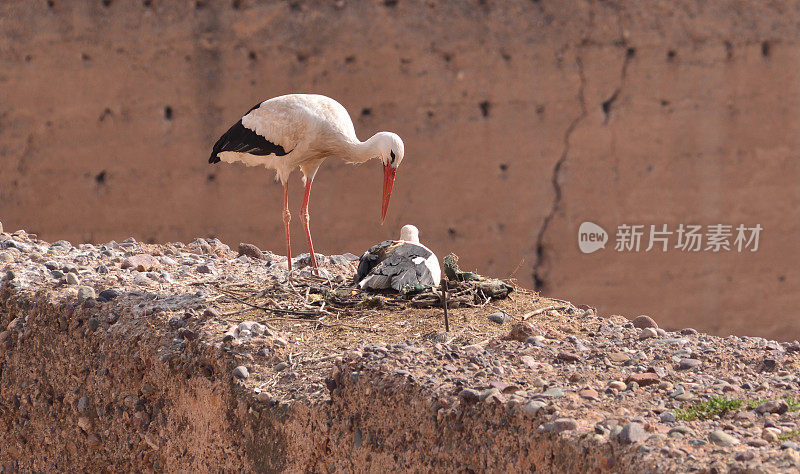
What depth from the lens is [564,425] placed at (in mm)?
2141

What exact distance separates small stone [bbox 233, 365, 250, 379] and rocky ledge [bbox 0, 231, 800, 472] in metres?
0.02

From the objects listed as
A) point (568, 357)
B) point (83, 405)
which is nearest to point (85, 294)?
point (83, 405)

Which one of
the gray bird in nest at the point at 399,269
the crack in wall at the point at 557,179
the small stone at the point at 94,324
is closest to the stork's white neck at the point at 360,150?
the gray bird in nest at the point at 399,269

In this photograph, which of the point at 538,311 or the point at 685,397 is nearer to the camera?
the point at 685,397

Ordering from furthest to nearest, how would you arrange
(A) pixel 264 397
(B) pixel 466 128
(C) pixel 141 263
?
(B) pixel 466 128
(C) pixel 141 263
(A) pixel 264 397

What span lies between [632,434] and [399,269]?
5.19ft

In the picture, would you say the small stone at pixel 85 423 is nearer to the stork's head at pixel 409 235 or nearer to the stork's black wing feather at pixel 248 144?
the stork's black wing feather at pixel 248 144

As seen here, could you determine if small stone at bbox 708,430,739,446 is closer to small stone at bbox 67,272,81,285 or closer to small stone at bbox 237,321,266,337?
small stone at bbox 237,321,266,337

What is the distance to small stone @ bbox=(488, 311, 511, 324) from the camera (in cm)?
325

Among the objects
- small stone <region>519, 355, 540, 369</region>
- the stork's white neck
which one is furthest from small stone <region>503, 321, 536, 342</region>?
the stork's white neck

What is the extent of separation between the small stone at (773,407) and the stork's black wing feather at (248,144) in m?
2.40

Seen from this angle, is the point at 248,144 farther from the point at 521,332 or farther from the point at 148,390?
the point at 521,332

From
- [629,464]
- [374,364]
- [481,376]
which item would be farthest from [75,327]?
[629,464]

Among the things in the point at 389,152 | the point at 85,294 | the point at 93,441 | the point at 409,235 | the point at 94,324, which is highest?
the point at 389,152
